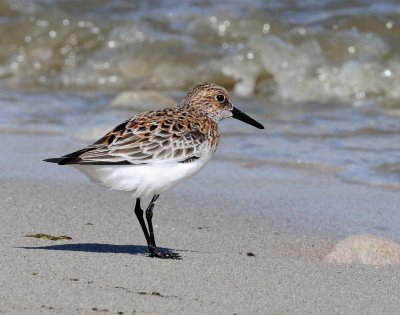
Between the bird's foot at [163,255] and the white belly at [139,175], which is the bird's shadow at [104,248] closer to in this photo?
the bird's foot at [163,255]

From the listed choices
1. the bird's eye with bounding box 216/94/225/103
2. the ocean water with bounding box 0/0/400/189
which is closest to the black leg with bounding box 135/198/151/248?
the bird's eye with bounding box 216/94/225/103

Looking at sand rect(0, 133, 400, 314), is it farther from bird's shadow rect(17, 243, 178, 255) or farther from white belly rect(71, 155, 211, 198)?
white belly rect(71, 155, 211, 198)

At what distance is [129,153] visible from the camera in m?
5.74

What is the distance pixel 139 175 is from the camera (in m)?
5.75

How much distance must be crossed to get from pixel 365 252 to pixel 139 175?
5.29ft

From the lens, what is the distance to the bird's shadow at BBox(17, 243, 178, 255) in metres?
5.93

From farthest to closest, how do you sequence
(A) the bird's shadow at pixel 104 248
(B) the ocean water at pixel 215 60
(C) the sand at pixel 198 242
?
(B) the ocean water at pixel 215 60 < (A) the bird's shadow at pixel 104 248 < (C) the sand at pixel 198 242

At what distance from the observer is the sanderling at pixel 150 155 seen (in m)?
5.69

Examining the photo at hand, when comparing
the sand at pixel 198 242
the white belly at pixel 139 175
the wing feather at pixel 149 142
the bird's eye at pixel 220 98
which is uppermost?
the bird's eye at pixel 220 98

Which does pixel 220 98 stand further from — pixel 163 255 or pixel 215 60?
pixel 215 60

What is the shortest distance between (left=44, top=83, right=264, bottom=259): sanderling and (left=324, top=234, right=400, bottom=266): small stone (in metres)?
1.08

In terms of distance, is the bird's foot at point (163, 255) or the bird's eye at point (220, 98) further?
the bird's eye at point (220, 98)

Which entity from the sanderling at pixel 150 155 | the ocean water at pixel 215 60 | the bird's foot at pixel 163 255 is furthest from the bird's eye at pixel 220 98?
the ocean water at pixel 215 60

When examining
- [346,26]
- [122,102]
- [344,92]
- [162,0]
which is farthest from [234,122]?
[162,0]
